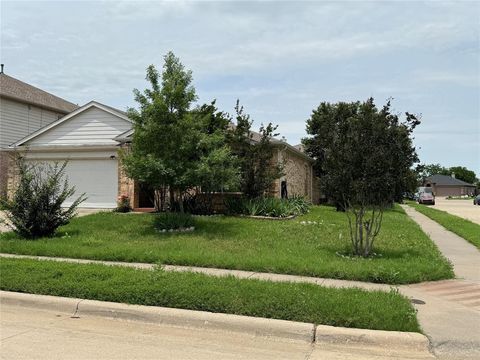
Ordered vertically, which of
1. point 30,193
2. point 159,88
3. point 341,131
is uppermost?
point 159,88

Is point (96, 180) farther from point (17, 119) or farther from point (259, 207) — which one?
point (17, 119)

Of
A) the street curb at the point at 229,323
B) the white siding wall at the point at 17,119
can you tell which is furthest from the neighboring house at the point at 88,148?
the street curb at the point at 229,323

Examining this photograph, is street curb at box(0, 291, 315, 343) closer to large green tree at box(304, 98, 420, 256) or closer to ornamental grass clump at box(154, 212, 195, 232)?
large green tree at box(304, 98, 420, 256)

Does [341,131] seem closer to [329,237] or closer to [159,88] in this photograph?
[329,237]

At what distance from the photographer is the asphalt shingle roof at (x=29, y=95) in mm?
26750

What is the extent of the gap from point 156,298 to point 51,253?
4439 mm

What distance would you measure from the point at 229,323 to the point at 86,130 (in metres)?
17.9

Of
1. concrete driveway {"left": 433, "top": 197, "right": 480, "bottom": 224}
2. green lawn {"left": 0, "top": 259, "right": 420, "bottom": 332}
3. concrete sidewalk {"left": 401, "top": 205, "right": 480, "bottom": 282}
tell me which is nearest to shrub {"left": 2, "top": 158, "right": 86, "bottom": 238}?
green lawn {"left": 0, "top": 259, "right": 420, "bottom": 332}

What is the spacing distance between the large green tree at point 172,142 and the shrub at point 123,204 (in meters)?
5.11

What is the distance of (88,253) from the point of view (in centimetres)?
1010

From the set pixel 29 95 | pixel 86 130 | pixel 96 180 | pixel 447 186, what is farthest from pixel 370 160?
pixel 447 186

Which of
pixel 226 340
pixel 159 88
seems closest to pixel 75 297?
pixel 226 340

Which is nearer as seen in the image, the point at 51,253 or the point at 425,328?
the point at 425,328

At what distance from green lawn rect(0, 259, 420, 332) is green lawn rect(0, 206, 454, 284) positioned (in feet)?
4.42
